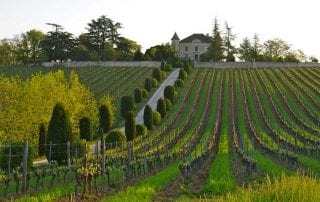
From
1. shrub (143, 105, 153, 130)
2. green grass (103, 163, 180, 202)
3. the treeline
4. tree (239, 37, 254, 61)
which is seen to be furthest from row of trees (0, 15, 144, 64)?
green grass (103, 163, 180, 202)

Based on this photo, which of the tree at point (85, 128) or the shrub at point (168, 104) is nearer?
the tree at point (85, 128)

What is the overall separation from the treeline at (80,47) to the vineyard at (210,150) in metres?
16.6

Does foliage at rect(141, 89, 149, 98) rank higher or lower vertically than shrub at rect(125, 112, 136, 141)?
higher

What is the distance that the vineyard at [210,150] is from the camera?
1662 centimetres

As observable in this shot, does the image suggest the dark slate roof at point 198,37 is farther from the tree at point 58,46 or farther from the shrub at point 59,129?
the shrub at point 59,129

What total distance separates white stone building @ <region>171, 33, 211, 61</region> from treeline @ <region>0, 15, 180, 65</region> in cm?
3201

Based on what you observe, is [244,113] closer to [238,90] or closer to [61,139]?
[238,90]

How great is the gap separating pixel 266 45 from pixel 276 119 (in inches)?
3692

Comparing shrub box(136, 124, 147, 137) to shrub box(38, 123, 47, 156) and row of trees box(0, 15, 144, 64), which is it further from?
row of trees box(0, 15, 144, 64)

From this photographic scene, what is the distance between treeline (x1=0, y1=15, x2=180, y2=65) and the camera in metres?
120

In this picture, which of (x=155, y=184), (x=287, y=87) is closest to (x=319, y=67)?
(x=287, y=87)

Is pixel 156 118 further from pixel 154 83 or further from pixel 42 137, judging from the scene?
pixel 154 83

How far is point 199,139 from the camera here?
48656 mm

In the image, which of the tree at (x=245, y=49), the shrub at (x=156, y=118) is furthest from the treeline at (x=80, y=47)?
the shrub at (x=156, y=118)
